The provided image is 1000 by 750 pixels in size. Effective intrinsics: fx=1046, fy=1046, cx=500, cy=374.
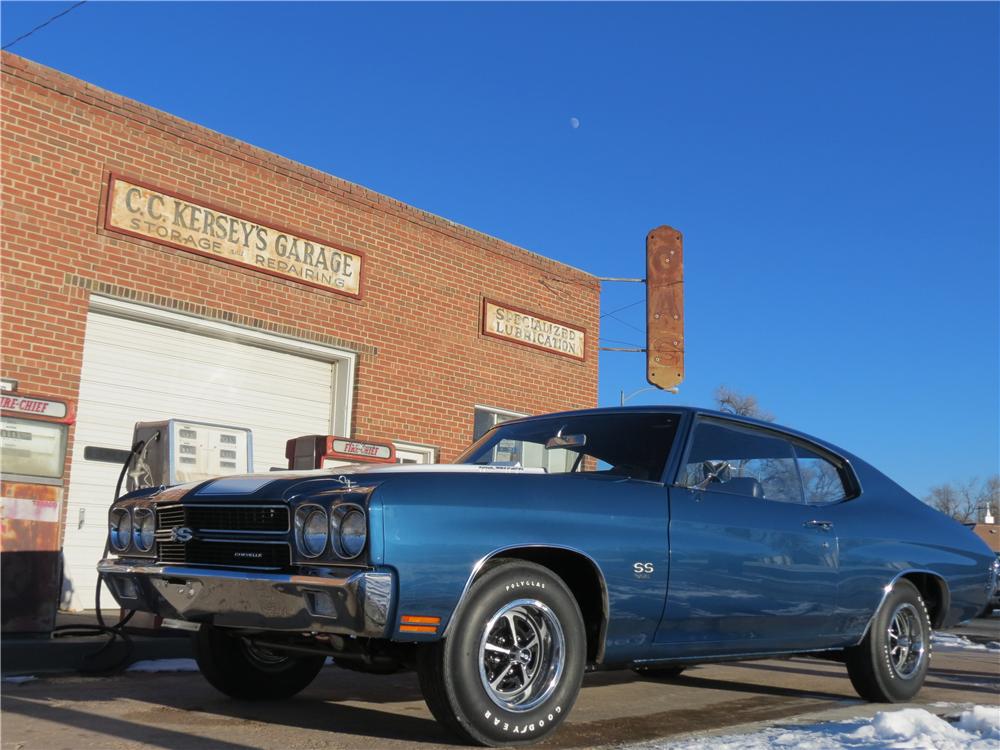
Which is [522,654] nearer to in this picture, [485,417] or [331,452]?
[331,452]

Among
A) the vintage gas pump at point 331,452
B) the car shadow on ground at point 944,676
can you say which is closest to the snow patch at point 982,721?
the car shadow on ground at point 944,676

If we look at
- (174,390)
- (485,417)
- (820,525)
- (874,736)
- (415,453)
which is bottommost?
(874,736)

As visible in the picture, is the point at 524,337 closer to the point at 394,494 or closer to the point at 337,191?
the point at 337,191

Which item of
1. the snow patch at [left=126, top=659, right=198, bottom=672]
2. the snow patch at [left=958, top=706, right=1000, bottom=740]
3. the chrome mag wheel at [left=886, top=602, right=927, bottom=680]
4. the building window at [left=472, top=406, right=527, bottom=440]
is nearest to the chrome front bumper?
→ the snow patch at [left=126, top=659, right=198, bottom=672]

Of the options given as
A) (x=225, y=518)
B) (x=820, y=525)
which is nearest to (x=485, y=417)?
(x=820, y=525)

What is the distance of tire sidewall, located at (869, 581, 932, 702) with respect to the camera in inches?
233

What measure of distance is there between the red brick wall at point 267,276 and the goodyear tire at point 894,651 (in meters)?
7.43

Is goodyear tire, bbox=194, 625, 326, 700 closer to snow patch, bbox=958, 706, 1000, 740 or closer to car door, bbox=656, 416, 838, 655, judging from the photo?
car door, bbox=656, 416, 838, 655

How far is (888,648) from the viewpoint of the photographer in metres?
6.02

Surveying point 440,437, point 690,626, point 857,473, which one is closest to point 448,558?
point 690,626

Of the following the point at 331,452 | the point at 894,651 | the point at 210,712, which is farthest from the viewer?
the point at 331,452

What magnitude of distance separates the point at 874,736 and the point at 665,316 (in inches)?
490

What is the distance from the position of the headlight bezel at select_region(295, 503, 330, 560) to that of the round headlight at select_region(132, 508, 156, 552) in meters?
1.05

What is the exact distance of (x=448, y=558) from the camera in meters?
3.89
